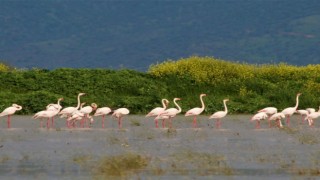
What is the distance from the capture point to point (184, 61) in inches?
1647

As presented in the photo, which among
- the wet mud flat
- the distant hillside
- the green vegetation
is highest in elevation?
the distant hillside

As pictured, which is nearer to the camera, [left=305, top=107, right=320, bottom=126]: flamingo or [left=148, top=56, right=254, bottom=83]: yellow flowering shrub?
[left=305, top=107, right=320, bottom=126]: flamingo

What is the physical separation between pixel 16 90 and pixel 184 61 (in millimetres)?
6210

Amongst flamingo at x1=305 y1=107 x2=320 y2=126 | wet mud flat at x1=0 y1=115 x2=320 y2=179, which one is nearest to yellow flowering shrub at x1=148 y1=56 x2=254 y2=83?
wet mud flat at x1=0 y1=115 x2=320 y2=179

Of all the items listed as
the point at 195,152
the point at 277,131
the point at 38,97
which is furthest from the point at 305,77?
the point at 195,152

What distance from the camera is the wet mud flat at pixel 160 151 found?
750 inches

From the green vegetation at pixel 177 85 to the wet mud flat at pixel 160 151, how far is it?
5313mm

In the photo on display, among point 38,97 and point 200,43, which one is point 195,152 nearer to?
point 38,97

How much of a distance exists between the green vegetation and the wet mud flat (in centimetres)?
531

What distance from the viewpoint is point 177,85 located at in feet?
133

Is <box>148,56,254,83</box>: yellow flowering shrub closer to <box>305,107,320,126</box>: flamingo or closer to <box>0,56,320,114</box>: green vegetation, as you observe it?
<box>0,56,320,114</box>: green vegetation

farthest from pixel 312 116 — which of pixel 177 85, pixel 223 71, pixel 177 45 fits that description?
pixel 177 45

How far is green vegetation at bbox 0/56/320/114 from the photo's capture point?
38125 mm

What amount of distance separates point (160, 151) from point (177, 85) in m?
17.4
